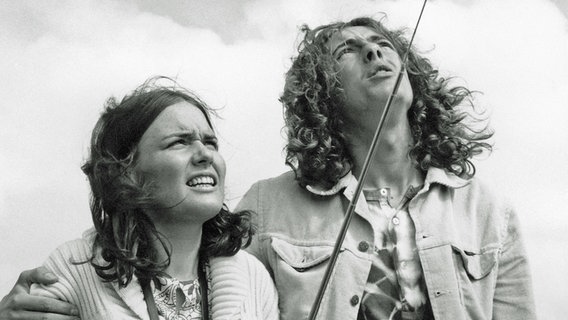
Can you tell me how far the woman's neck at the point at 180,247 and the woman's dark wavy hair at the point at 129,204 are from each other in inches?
1.2

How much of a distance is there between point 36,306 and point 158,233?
1.74 ft

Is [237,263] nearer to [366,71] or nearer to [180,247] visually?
[180,247]

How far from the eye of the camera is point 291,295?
3.74 metres

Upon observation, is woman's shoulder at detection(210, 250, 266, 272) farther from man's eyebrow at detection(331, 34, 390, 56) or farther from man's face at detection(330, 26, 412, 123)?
man's eyebrow at detection(331, 34, 390, 56)

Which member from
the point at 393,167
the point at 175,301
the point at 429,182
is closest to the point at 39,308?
the point at 175,301

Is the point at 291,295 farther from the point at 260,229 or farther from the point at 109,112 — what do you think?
the point at 109,112

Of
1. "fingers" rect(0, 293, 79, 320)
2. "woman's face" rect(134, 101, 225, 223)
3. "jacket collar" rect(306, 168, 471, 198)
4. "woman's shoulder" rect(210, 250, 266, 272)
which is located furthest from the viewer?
"jacket collar" rect(306, 168, 471, 198)

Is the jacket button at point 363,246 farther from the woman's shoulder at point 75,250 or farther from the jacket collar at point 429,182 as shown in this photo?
the woman's shoulder at point 75,250

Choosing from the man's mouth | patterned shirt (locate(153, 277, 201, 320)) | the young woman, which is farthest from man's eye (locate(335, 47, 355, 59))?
patterned shirt (locate(153, 277, 201, 320))

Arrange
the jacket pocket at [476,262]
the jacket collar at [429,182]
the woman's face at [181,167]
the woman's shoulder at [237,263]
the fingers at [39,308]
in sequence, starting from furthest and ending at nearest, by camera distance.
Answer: the jacket collar at [429,182], the jacket pocket at [476,262], the woman's shoulder at [237,263], the woman's face at [181,167], the fingers at [39,308]

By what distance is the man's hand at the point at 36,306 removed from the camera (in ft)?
10.1

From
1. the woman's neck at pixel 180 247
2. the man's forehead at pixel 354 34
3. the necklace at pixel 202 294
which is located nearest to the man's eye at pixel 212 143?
the woman's neck at pixel 180 247

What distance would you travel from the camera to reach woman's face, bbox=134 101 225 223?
3.21m

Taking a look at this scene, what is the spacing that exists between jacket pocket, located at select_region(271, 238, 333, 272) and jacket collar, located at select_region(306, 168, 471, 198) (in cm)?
28
